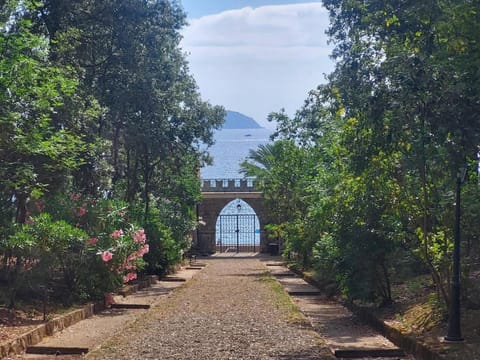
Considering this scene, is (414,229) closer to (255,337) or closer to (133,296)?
(255,337)

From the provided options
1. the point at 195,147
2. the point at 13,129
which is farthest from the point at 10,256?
the point at 195,147

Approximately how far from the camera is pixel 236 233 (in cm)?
4088

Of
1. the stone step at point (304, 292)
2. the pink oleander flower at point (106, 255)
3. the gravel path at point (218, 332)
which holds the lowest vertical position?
the stone step at point (304, 292)

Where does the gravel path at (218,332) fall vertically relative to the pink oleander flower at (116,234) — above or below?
below

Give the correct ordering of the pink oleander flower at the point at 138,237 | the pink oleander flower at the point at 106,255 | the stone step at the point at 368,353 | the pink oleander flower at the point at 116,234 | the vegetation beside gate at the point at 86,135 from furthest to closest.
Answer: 1. the pink oleander flower at the point at 138,237
2. the pink oleander flower at the point at 116,234
3. the pink oleander flower at the point at 106,255
4. the vegetation beside gate at the point at 86,135
5. the stone step at the point at 368,353

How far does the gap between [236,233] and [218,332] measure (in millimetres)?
30890

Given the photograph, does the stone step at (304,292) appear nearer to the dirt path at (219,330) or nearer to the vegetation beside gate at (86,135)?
the dirt path at (219,330)

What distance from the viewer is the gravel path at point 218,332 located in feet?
27.4

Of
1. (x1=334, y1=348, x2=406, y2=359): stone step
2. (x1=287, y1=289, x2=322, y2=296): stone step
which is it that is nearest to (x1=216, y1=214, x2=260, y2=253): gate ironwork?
(x1=287, y1=289, x2=322, y2=296): stone step

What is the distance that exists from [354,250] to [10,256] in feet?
18.8

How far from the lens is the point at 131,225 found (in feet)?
48.5

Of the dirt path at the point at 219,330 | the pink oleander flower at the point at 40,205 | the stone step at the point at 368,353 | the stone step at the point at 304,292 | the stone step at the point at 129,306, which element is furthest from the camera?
the stone step at the point at 304,292

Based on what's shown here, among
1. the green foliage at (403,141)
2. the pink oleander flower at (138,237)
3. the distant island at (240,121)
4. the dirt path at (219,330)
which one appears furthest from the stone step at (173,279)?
the distant island at (240,121)

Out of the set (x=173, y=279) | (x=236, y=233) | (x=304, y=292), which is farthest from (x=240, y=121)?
(x=304, y=292)
